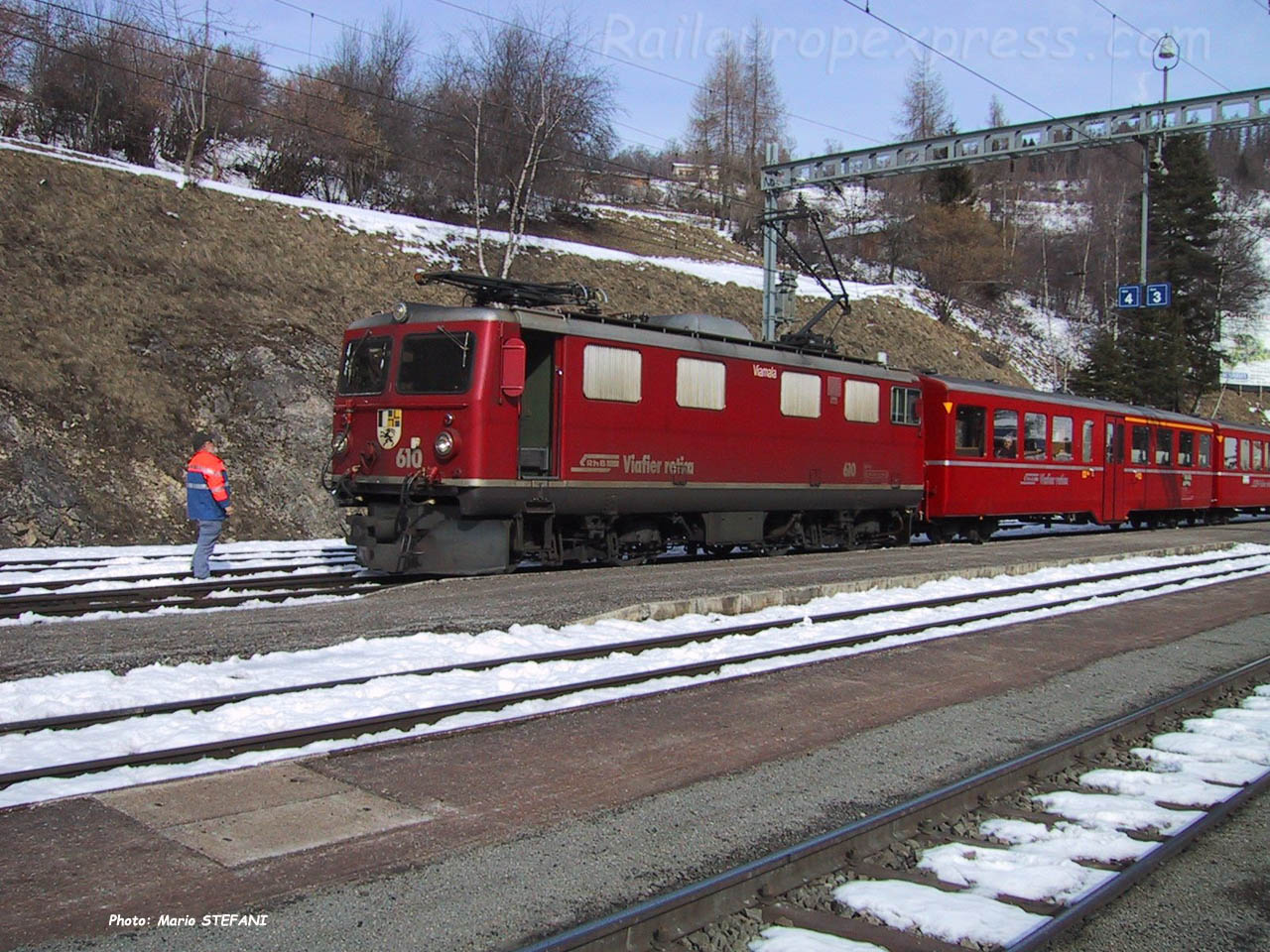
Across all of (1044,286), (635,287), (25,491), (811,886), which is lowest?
(811,886)

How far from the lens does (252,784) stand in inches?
215

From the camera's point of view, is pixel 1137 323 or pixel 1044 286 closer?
pixel 1137 323

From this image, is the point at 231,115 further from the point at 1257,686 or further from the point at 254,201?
the point at 1257,686

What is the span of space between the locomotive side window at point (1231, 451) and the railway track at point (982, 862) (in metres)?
27.9

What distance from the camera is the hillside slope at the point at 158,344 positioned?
1773 cm

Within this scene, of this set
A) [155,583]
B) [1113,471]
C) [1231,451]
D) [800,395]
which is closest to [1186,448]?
[1231,451]

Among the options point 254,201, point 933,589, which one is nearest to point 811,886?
point 933,589

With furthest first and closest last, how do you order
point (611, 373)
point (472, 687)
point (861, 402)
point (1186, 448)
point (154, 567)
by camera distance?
point (1186, 448), point (861, 402), point (154, 567), point (611, 373), point (472, 687)

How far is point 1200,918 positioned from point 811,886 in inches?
58.7

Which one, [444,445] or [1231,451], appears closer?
[444,445]

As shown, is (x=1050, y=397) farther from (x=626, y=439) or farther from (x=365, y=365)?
(x=365, y=365)

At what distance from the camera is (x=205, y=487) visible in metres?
12.8

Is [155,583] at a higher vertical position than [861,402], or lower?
lower

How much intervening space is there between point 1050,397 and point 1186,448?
8.78 m
